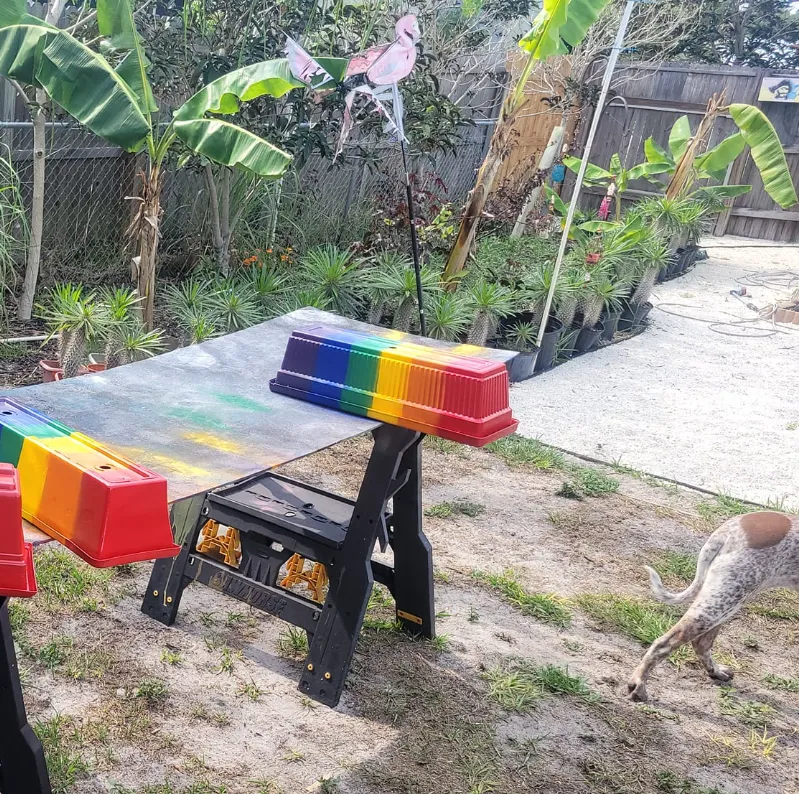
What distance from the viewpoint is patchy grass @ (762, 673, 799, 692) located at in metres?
4.06

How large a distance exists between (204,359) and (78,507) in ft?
4.85

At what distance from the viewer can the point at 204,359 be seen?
3.49 metres

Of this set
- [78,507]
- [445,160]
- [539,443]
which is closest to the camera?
[78,507]

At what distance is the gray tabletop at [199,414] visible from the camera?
2514mm

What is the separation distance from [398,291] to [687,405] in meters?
2.92

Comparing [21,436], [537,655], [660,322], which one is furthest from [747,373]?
[21,436]

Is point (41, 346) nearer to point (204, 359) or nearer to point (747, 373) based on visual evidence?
point (204, 359)

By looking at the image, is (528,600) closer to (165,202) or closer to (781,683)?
(781,683)

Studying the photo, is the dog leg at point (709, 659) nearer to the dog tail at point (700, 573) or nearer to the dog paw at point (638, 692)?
the dog tail at point (700, 573)

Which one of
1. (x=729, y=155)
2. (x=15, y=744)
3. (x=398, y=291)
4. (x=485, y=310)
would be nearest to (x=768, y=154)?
(x=729, y=155)

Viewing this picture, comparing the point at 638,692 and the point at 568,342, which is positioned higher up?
the point at 568,342

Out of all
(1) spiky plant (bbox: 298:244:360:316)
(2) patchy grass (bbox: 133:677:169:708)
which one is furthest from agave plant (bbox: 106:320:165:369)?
(2) patchy grass (bbox: 133:677:169:708)

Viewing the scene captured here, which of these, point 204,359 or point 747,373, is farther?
point 747,373

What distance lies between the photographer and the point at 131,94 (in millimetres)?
5859
